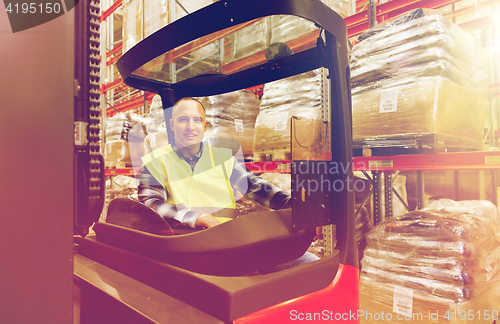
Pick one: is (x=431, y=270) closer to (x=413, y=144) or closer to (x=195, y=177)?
(x=413, y=144)

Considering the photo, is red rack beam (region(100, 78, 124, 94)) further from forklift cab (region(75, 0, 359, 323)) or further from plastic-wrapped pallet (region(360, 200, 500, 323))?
plastic-wrapped pallet (region(360, 200, 500, 323))

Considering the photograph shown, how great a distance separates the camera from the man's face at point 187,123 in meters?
1.73

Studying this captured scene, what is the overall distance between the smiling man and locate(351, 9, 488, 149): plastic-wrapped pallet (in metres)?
0.93

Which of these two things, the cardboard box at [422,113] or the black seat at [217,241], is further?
the cardboard box at [422,113]

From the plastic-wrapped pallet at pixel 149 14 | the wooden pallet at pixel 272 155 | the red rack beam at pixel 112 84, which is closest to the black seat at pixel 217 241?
the wooden pallet at pixel 272 155

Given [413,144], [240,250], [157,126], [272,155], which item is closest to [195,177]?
[240,250]

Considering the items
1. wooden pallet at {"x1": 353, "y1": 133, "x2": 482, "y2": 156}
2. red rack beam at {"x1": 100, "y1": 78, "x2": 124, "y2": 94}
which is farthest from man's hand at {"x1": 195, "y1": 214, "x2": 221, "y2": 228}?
red rack beam at {"x1": 100, "y1": 78, "x2": 124, "y2": 94}

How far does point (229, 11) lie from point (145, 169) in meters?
0.83

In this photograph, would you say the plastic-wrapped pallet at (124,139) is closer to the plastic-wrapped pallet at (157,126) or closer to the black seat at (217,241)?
the plastic-wrapped pallet at (157,126)

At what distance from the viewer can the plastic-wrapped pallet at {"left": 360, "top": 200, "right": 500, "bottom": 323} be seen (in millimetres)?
1676

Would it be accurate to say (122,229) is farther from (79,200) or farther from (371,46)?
(371,46)

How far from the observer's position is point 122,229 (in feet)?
3.76

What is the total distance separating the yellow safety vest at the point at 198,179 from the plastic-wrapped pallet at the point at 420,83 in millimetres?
998

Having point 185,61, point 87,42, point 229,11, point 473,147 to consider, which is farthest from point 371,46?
point 87,42
